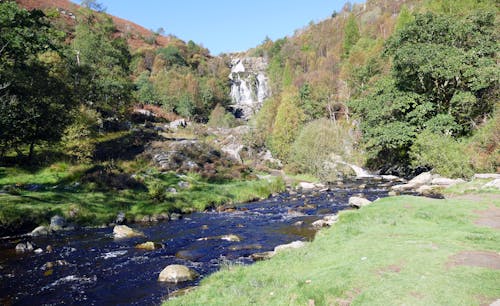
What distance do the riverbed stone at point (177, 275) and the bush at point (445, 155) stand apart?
3129 centimetres

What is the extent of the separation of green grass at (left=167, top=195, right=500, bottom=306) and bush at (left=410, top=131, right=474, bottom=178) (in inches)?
823

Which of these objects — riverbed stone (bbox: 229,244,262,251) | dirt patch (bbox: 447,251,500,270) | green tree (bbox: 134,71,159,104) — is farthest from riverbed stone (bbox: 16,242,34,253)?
green tree (bbox: 134,71,159,104)

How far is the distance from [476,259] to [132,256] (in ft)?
56.6

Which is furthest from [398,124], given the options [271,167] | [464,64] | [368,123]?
[271,167]

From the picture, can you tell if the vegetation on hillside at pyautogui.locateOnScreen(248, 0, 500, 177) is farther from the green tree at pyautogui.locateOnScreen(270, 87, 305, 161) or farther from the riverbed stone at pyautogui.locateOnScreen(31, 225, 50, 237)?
the riverbed stone at pyautogui.locateOnScreen(31, 225, 50, 237)

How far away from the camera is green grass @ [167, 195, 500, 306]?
27.2ft

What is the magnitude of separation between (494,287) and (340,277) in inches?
143

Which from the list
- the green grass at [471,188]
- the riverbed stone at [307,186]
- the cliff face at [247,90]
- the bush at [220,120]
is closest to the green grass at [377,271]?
the green grass at [471,188]

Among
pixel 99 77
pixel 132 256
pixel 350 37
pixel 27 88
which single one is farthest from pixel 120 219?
pixel 350 37

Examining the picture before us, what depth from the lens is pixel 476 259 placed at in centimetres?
1017

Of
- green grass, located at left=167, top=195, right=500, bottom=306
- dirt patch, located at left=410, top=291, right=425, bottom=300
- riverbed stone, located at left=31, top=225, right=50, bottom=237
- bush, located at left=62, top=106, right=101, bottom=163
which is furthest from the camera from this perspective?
bush, located at left=62, top=106, right=101, bottom=163

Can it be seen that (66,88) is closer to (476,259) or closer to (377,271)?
(377,271)

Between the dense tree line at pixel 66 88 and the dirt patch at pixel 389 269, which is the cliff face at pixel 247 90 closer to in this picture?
the dense tree line at pixel 66 88

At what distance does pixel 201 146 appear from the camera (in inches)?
2601
